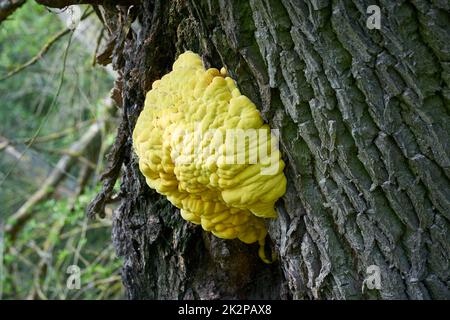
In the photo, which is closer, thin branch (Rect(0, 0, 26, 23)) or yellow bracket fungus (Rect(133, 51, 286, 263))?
yellow bracket fungus (Rect(133, 51, 286, 263))

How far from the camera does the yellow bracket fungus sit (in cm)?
114

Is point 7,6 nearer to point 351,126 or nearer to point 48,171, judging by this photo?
point 351,126

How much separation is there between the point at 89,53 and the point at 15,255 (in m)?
1.29

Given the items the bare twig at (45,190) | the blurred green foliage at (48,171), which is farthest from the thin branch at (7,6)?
the bare twig at (45,190)

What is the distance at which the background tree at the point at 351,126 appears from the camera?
0.97m

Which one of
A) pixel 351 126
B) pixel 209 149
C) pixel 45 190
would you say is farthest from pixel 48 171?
pixel 351 126

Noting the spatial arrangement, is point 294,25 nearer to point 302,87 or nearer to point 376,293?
point 302,87

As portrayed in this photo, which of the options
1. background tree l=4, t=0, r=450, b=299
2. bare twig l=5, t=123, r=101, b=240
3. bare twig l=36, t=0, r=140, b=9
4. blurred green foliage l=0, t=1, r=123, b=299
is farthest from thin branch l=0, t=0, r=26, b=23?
bare twig l=5, t=123, r=101, b=240

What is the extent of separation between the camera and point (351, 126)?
1.03 m

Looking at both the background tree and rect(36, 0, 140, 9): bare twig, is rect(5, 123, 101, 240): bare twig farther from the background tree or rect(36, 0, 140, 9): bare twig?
the background tree

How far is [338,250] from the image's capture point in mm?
1147

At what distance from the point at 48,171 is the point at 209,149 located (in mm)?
2903
